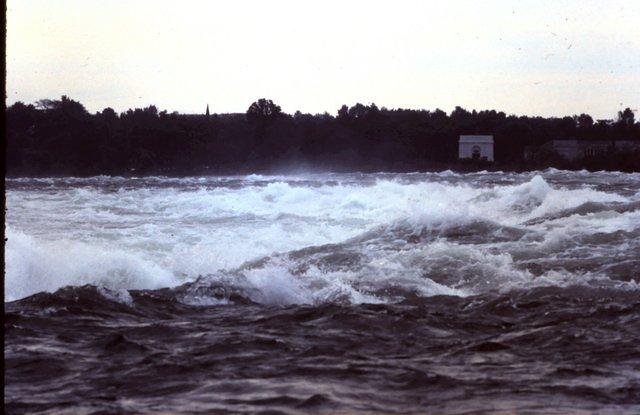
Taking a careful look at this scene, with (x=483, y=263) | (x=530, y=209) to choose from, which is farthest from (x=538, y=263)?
(x=530, y=209)

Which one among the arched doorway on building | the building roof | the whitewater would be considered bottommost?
the whitewater

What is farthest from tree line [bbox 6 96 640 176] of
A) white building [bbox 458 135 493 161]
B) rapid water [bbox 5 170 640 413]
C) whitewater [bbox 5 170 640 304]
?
rapid water [bbox 5 170 640 413]

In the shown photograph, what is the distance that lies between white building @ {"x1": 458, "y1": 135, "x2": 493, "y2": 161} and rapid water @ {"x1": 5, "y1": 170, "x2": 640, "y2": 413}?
3196 inches

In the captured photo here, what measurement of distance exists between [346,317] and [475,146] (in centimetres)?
9090

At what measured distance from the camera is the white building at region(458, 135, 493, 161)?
95.1m

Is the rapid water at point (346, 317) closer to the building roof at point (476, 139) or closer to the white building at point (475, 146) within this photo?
the white building at point (475, 146)

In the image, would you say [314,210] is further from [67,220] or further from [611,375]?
[611,375]

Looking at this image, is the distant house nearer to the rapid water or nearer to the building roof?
the building roof

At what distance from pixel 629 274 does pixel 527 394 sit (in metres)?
5.28

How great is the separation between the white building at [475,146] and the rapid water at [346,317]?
266ft

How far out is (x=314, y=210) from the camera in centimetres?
2170

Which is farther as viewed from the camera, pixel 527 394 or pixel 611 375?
pixel 611 375

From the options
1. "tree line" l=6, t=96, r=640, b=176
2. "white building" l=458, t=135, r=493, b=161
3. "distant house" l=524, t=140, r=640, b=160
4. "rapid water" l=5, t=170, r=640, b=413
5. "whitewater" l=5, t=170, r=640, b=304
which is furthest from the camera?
"white building" l=458, t=135, r=493, b=161

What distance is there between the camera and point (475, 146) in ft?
314
